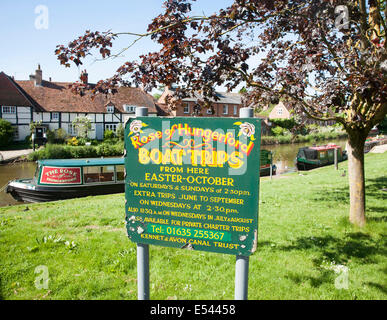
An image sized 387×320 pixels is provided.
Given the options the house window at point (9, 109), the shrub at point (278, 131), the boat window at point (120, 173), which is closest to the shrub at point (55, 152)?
the house window at point (9, 109)

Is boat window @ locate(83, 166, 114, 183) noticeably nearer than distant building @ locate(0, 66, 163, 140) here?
Yes

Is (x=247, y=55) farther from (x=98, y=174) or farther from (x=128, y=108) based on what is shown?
(x=128, y=108)

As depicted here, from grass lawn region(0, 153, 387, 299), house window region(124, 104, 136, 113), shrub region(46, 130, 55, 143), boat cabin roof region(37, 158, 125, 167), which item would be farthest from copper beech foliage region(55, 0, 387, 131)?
house window region(124, 104, 136, 113)

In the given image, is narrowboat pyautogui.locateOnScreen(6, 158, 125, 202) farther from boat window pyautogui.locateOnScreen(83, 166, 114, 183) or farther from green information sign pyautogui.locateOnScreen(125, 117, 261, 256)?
green information sign pyautogui.locateOnScreen(125, 117, 261, 256)

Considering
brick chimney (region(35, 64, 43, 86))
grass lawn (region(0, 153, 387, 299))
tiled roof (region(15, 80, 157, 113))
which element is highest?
brick chimney (region(35, 64, 43, 86))

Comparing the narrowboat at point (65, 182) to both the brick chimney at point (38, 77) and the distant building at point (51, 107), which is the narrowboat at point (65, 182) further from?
the brick chimney at point (38, 77)

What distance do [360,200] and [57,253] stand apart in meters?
6.19

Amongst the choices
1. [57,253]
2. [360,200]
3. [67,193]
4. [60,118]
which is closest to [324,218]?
[360,200]

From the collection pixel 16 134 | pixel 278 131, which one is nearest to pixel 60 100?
pixel 16 134

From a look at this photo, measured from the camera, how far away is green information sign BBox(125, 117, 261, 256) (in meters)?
2.60

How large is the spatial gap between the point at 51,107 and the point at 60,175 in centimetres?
2635

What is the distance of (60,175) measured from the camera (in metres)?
14.9

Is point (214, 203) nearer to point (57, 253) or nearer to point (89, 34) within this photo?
point (57, 253)

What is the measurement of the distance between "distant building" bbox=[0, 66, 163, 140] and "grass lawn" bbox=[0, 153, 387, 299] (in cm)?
3023
